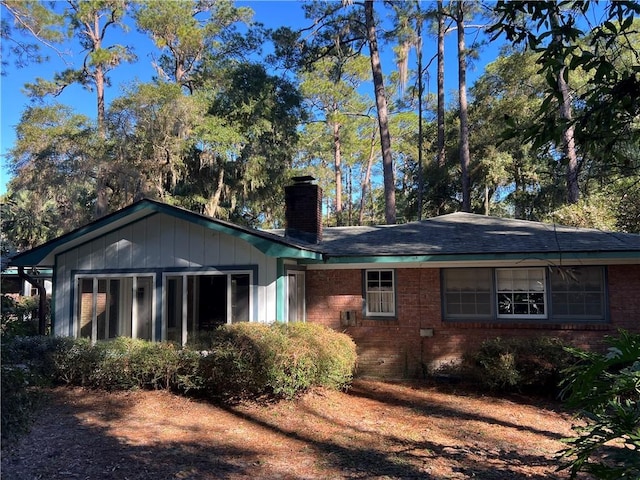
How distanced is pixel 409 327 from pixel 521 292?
2.40m

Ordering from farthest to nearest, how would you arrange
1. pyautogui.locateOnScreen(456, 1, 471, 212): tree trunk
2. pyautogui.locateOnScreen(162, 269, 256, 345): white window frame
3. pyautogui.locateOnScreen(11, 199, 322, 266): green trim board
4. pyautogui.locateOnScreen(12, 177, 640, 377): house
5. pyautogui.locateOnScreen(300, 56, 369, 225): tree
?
pyautogui.locateOnScreen(300, 56, 369, 225): tree < pyautogui.locateOnScreen(456, 1, 471, 212): tree trunk < pyautogui.locateOnScreen(162, 269, 256, 345): white window frame < pyautogui.locateOnScreen(12, 177, 640, 377): house < pyautogui.locateOnScreen(11, 199, 322, 266): green trim board

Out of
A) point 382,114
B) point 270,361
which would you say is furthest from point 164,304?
point 382,114

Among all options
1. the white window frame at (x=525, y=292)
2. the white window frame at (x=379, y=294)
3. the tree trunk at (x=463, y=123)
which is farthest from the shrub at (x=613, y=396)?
the tree trunk at (x=463, y=123)

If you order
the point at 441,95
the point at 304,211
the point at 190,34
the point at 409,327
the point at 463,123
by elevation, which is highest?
the point at 190,34

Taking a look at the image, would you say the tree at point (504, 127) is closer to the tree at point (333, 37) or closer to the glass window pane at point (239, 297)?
the tree at point (333, 37)

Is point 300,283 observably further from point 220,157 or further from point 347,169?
point 347,169

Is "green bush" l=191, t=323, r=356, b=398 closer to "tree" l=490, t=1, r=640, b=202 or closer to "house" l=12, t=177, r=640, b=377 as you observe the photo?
"house" l=12, t=177, r=640, b=377

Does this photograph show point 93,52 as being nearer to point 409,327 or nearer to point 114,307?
point 114,307

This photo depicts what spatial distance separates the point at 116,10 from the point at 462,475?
26.4 meters

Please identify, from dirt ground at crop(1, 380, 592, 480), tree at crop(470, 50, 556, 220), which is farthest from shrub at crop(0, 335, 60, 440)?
tree at crop(470, 50, 556, 220)

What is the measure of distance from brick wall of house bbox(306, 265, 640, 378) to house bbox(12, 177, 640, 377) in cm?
2

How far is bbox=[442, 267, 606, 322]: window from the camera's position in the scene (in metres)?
9.33

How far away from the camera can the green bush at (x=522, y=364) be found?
828 cm

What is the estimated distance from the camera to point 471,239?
10.4 m
